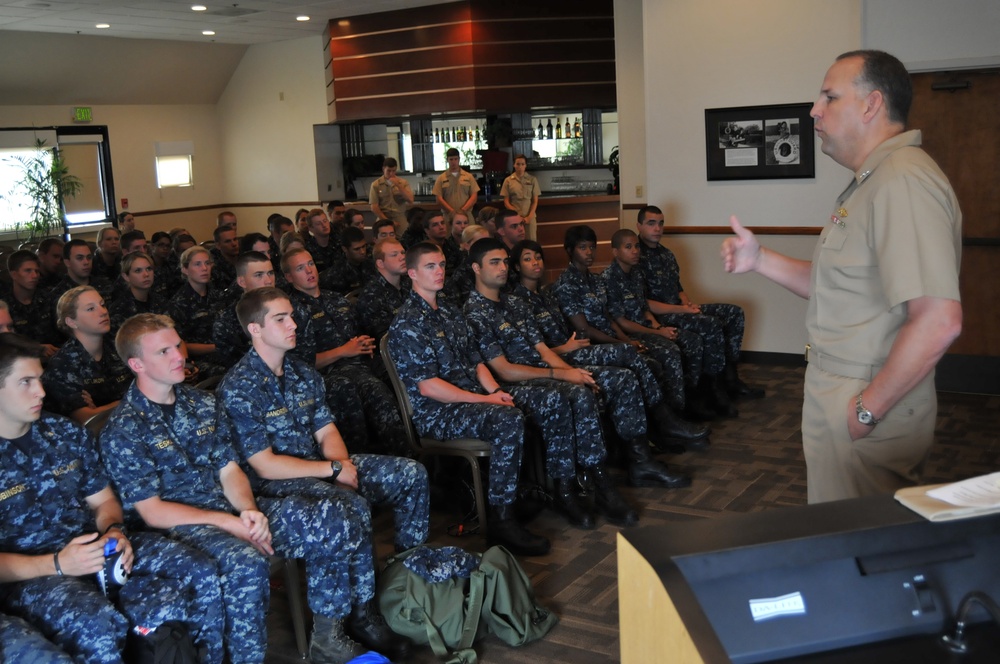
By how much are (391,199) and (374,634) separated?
350 inches

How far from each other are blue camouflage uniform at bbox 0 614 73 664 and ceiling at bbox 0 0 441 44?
28.7ft

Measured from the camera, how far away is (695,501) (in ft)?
14.8

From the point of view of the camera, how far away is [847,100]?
2.21 metres

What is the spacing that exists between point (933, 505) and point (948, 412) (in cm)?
475

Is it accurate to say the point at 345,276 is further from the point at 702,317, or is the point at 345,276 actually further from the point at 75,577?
the point at 75,577

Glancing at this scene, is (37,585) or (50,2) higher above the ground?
(50,2)

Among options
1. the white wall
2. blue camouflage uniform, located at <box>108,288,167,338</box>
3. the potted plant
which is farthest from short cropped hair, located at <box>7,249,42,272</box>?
the white wall

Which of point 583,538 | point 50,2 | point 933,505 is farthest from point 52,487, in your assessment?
point 50,2

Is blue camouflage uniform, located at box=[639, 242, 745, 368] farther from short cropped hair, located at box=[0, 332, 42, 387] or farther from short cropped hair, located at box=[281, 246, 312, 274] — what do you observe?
short cropped hair, located at box=[0, 332, 42, 387]

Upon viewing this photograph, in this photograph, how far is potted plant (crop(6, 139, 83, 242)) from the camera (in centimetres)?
1259

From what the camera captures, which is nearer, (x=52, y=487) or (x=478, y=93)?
(x=52, y=487)

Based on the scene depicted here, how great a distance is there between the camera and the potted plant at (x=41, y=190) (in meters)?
12.6

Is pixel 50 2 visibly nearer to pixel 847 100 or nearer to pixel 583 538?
pixel 583 538

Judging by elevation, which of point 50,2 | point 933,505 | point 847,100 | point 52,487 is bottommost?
point 52,487
